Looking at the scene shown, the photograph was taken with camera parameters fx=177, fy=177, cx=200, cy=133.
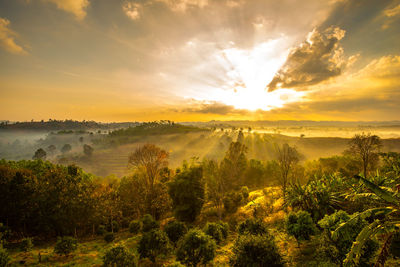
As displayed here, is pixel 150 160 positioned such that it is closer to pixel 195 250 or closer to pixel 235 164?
pixel 195 250

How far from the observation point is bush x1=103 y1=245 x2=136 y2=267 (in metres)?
14.2

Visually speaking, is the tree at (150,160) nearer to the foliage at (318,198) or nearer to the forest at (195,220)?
the forest at (195,220)

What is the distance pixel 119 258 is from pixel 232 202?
26.4m

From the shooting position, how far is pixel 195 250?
15016 mm

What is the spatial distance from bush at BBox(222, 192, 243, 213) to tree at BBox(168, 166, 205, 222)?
7385 millimetres

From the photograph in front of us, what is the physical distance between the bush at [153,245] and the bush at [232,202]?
68.4ft

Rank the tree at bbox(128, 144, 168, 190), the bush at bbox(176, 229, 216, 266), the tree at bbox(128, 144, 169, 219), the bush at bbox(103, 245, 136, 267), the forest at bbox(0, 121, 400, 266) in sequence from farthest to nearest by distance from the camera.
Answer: the tree at bbox(128, 144, 168, 190) → the tree at bbox(128, 144, 169, 219) → the bush at bbox(176, 229, 216, 266) → the bush at bbox(103, 245, 136, 267) → the forest at bbox(0, 121, 400, 266)

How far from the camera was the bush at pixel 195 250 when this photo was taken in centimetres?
1489

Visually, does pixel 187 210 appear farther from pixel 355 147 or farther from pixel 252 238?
pixel 355 147

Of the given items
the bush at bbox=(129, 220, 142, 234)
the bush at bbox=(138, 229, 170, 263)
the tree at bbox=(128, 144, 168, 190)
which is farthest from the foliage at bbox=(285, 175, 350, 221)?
the tree at bbox=(128, 144, 168, 190)

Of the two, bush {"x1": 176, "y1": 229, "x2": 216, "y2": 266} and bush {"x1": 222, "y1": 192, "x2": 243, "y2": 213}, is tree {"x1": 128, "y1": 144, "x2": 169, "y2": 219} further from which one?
bush {"x1": 176, "y1": 229, "x2": 216, "y2": 266}

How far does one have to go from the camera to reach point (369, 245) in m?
11.9

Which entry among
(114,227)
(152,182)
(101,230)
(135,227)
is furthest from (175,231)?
(114,227)

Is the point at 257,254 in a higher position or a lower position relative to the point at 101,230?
higher
